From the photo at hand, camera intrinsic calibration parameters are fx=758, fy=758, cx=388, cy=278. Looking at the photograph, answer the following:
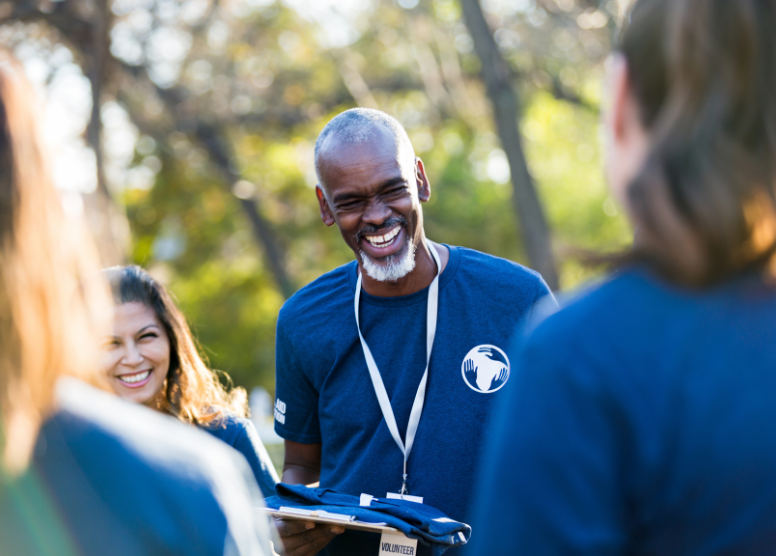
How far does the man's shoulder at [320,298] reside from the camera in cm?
321

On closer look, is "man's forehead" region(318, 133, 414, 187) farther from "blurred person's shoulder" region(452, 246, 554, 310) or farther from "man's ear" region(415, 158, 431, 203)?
"blurred person's shoulder" region(452, 246, 554, 310)

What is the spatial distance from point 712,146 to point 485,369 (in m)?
1.83

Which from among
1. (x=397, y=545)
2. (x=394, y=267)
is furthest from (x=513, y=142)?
(x=397, y=545)

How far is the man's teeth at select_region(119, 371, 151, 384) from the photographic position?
11.1 ft

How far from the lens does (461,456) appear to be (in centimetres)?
275

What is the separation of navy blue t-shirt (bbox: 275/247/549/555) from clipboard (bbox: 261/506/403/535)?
44 centimetres

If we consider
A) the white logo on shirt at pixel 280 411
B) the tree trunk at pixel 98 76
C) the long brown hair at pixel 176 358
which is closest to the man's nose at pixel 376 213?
the white logo on shirt at pixel 280 411

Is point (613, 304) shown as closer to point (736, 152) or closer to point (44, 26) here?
point (736, 152)

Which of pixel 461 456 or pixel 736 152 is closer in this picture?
pixel 736 152

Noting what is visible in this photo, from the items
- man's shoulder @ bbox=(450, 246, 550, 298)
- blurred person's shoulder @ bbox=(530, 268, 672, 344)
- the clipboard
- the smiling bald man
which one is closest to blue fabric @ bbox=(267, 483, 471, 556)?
the clipboard

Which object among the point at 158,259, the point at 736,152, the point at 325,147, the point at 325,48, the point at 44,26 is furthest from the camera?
the point at 158,259

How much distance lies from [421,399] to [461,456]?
0.82ft

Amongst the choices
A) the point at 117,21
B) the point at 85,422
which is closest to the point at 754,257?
the point at 85,422

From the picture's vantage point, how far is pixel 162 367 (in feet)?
11.4
